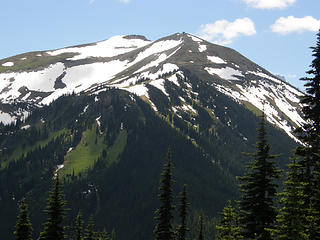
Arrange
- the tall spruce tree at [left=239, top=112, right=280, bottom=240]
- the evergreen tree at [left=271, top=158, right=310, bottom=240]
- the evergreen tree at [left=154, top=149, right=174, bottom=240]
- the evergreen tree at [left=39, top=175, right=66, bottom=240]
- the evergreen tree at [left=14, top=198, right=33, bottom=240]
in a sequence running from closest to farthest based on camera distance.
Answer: the evergreen tree at [left=271, top=158, right=310, bottom=240] → the tall spruce tree at [left=239, top=112, right=280, bottom=240] → the evergreen tree at [left=39, top=175, right=66, bottom=240] → the evergreen tree at [left=14, top=198, right=33, bottom=240] → the evergreen tree at [left=154, top=149, right=174, bottom=240]

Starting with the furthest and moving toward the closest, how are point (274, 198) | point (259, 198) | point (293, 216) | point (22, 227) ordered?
1. point (22, 227)
2. point (274, 198)
3. point (259, 198)
4. point (293, 216)

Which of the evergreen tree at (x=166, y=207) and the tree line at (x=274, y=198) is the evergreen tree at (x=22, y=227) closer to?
the tree line at (x=274, y=198)

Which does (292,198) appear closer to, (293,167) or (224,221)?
(293,167)

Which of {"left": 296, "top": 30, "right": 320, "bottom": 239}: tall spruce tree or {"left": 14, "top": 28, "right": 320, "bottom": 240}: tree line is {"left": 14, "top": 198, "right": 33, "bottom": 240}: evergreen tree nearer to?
{"left": 14, "top": 28, "right": 320, "bottom": 240}: tree line

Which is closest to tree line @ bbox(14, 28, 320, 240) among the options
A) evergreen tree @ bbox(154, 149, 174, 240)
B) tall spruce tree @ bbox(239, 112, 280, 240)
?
tall spruce tree @ bbox(239, 112, 280, 240)

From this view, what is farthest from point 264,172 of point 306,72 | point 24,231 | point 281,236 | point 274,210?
point 24,231

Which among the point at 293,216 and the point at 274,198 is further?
the point at 274,198

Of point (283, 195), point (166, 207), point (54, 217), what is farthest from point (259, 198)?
point (54, 217)

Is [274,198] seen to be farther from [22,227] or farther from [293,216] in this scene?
[22,227]

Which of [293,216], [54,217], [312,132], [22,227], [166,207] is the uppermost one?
[312,132]

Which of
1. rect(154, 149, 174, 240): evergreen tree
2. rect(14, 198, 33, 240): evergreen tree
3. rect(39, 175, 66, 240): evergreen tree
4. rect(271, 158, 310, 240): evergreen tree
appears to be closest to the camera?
rect(271, 158, 310, 240): evergreen tree

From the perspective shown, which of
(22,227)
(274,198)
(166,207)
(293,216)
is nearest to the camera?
(293,216)

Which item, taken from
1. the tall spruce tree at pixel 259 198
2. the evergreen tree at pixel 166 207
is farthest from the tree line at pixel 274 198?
the evergreen tree at pixel 166 207

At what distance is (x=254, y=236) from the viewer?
25297mm
